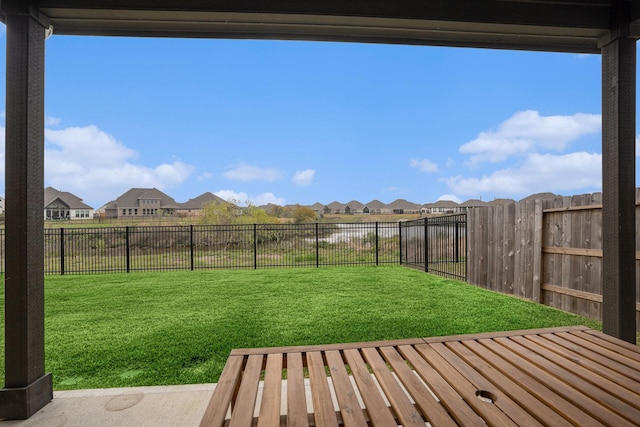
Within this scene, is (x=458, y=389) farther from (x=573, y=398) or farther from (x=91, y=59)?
(x=91, y=59)

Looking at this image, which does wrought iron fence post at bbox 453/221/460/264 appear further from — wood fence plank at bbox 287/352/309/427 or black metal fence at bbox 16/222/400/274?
wood fence plank at bbox 287/352/309/427

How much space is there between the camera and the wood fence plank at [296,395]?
3.76 ft

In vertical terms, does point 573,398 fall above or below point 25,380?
above

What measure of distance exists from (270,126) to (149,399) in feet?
80.7

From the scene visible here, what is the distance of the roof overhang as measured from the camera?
7.34 ft

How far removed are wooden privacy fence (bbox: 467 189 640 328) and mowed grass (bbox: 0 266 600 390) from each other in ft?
1.09

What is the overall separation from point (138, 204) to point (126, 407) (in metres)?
48.1

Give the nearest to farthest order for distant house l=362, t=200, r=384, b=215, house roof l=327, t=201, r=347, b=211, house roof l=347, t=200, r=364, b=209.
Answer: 1. house roof l=327, t=201, r=347, b=211
2. distant house l=362, t=200, r=384, b=215
3. house roof l=347, t=200, r=364, b=209

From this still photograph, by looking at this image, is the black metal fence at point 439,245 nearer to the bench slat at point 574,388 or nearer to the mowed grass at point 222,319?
the mowed grass at point 222,319

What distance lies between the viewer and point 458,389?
52.5 inches

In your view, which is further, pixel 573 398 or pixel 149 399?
pixel 149 399

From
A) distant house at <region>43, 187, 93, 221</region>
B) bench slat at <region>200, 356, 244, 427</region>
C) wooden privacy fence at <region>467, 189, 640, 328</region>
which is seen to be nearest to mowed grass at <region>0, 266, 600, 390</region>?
wooden privacy fence at <region>467, 189, 640, 328</region>

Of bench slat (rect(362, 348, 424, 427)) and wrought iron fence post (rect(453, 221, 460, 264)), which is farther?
wrought iron fence post (rect(453, 221, 460, 264))

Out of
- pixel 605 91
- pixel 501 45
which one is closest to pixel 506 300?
pixel 605 91
